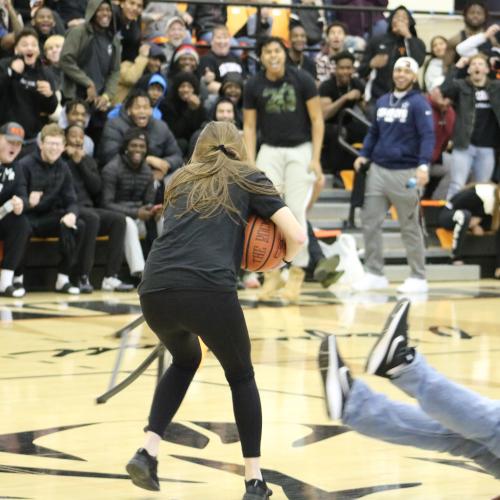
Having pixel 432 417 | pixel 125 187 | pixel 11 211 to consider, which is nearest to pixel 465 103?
pixel 125 187

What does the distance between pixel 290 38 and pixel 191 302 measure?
12.0 meters

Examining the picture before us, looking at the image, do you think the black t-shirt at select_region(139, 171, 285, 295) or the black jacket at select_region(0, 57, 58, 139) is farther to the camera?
the black jacket at select_region(0, 57, 58, 139)

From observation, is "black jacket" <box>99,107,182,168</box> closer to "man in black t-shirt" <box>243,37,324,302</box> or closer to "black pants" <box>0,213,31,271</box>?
"black pants" <box>0,213,31,271</box>

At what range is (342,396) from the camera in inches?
165

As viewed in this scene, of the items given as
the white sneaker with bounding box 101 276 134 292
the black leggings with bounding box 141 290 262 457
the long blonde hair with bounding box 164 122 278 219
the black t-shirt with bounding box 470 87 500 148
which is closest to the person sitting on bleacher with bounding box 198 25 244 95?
the black t-shirt with bounding box 470 87 500 148

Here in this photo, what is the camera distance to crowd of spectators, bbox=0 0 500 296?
12211mm

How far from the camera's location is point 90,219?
12.3 meters

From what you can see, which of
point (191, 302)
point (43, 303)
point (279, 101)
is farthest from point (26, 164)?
point (191, 302)

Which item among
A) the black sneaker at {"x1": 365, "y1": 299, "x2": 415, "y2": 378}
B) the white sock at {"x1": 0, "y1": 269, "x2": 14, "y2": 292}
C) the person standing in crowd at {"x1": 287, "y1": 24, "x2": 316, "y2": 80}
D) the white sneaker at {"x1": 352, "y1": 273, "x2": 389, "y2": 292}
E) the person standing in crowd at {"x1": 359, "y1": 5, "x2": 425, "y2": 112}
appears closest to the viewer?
the black sneaker at {"x1": 365, "y1": 299, "x2": 415, "y2": 378}

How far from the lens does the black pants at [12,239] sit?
38.3 feet

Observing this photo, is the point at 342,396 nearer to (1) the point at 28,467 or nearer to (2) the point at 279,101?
(1) the point at 28,467

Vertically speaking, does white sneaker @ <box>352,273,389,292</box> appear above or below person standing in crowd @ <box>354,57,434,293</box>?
below

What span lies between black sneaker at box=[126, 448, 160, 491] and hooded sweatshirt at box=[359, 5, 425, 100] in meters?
12.0

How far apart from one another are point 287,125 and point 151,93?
371 cm
